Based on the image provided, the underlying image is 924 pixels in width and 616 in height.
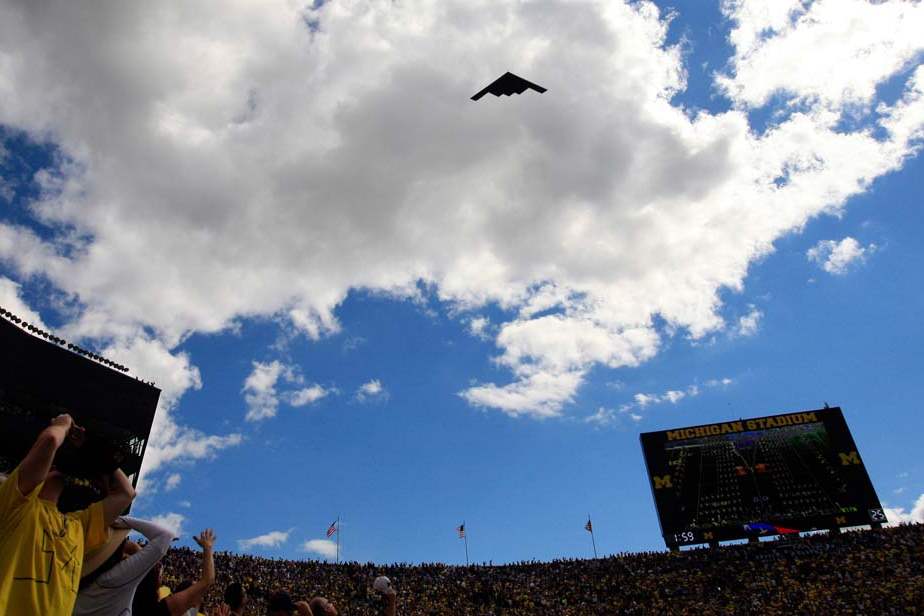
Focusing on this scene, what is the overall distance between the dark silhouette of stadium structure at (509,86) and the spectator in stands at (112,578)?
15.1m

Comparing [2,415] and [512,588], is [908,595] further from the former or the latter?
[2,415]

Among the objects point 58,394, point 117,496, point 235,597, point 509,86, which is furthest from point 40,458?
point 58,394

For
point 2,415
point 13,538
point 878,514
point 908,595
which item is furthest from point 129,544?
point 878,514

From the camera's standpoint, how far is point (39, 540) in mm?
3178

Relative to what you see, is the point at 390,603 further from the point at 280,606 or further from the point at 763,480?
the point at 763,480

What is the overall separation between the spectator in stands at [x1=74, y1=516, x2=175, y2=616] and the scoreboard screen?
37.1 metres

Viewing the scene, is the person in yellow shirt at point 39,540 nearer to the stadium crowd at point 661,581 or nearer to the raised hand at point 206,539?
the raised hand at point 206,539

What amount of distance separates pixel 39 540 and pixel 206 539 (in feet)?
5.32

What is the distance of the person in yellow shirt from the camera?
307cm

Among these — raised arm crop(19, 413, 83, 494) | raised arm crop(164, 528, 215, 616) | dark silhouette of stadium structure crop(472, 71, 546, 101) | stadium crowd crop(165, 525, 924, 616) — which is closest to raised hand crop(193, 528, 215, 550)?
raised arm crop(164, 528, 215, 616)

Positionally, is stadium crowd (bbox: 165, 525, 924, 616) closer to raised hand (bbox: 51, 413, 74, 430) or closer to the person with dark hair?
the person with dark hair

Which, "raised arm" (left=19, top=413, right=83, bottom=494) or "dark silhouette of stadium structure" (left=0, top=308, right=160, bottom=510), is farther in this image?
"dark silhouette of stadium structure" (left=0, top=308, right=160, bottom=510)

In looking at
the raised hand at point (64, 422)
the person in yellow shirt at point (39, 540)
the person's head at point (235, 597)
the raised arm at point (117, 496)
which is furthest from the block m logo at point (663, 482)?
the raised hand at point (64, 422)

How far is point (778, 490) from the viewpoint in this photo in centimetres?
3625
